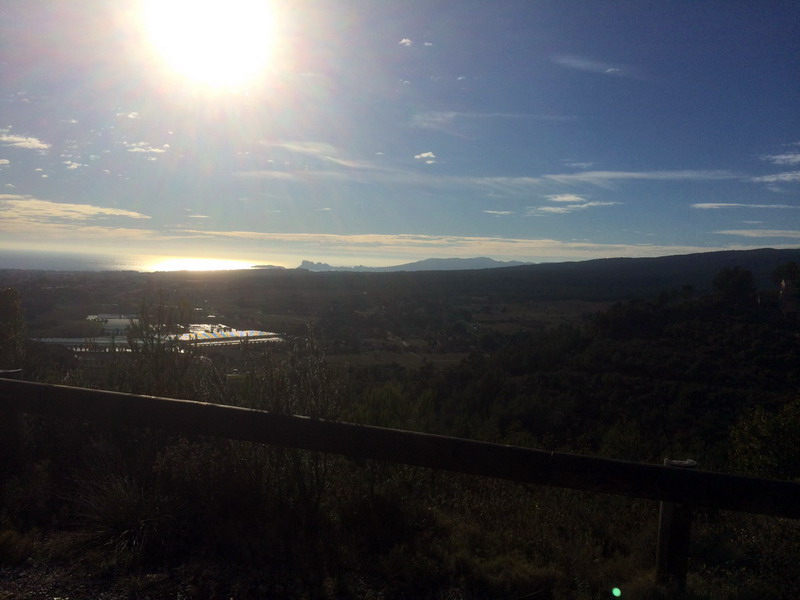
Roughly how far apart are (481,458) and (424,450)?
356 mm

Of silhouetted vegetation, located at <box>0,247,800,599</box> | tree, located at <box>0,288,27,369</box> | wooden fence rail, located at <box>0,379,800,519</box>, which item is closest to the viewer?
wooden fence rail, located at <box>0,379,800,519</box>

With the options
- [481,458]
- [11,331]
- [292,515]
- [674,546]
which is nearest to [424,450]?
[481,458]

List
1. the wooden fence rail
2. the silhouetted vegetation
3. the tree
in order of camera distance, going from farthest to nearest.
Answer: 1. the tree
2. the silhouetted vegetation
3. the wooden fence rail

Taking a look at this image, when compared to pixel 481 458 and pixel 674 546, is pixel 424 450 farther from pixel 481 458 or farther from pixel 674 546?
pixel 674 546

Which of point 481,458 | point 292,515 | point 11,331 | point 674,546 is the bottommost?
point 292,515

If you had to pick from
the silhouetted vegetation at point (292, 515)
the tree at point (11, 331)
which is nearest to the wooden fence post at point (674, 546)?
the silhouetted vegetation at point (292, 515)

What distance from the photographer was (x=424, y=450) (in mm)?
3697

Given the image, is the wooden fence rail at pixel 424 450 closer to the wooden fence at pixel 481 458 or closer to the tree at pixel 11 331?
the wooden fence at pixel 481 458

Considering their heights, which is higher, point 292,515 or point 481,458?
point 481,458

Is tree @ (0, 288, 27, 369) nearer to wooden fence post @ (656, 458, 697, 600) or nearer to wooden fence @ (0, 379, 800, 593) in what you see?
wooden fence @ (0, 379, 800, 593)

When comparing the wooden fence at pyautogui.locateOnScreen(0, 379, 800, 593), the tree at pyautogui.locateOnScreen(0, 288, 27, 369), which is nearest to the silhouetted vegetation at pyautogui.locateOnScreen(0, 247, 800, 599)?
the tree at pyautogui.locateOnScreen(0, 288, 27, 369)

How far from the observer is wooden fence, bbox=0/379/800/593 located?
3.29 metres

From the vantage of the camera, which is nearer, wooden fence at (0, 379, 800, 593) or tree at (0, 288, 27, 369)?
wooden fence at (0, 379, 800, 593)

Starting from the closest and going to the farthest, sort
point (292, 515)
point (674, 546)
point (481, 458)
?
1. point (674, 546)
2. point (481, 458)
3. point (292, 515)
